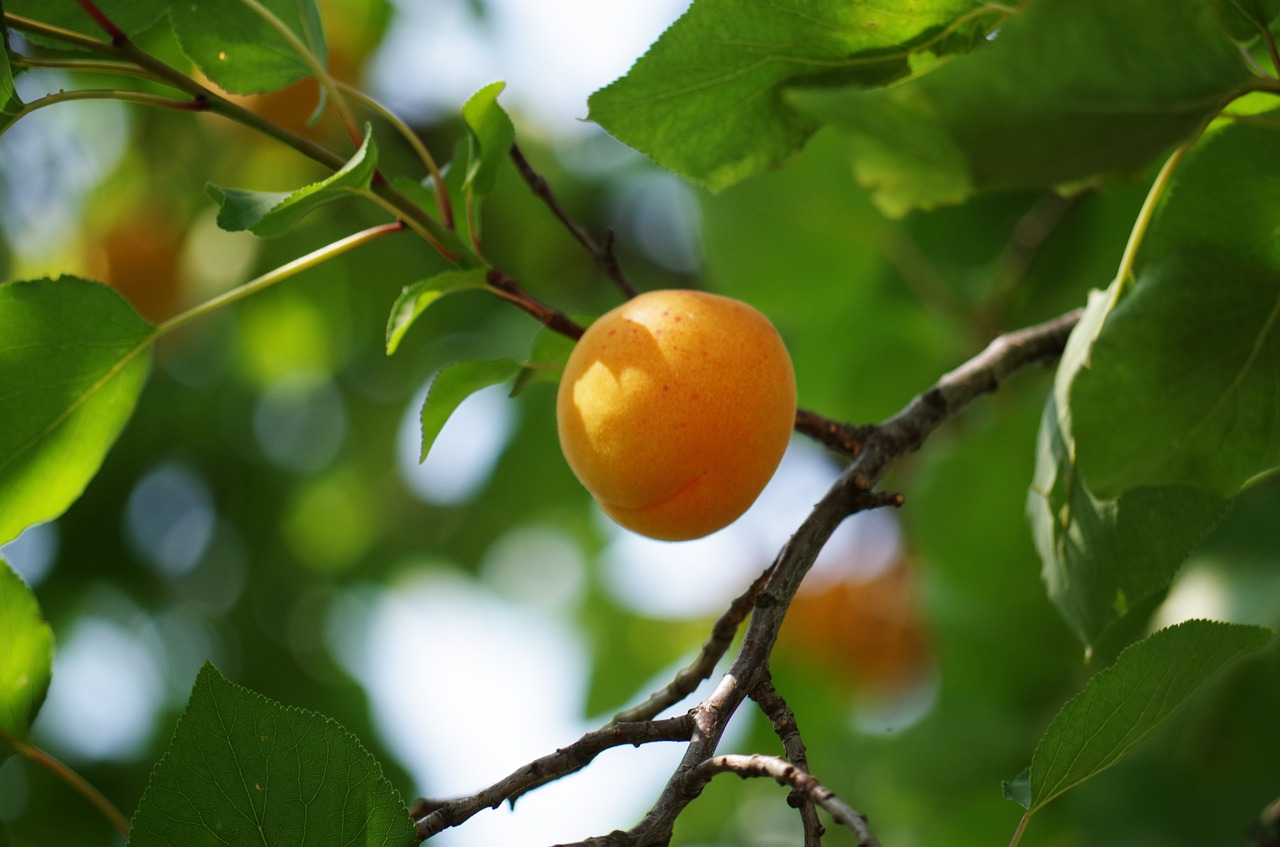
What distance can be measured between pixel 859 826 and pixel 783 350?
46 cm

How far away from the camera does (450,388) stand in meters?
1.07

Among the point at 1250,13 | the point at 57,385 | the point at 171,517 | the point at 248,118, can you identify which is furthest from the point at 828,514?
the point at 171,517

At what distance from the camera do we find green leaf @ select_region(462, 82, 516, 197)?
3.36ft

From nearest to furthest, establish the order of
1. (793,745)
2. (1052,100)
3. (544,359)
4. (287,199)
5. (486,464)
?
1. (1052,100)
2. (793,745)
3. (287,199)
4. (544,359)
5. (486,464)

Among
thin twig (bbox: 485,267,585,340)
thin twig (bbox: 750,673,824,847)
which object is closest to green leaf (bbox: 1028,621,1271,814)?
thin twig (bbox: 750,673,824,847)

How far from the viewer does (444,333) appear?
2.80 m

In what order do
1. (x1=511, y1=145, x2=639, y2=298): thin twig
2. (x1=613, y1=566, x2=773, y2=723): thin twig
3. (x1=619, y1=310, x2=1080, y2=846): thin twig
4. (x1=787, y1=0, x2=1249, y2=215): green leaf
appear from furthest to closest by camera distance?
(x1=511, y1=145, x2=639, y2=298): thin twig → (x1=613, y1=566, x2=773, y2=723): thin twig → (x1=619, y1=310, x2=1080, y2=846): thin twig → (x1=787, y1=0, x2=1249, y2=215): green leaf

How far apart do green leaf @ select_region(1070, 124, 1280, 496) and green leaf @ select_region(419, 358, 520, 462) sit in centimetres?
52

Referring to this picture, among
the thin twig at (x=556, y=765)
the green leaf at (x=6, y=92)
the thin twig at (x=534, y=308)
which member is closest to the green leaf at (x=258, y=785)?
the thin twig at (x=556, y=765)

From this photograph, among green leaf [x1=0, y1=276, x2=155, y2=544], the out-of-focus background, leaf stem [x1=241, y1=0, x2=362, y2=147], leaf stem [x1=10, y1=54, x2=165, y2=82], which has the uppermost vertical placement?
leaf stem [x1=10, y1=54, x2=165, y2=82]

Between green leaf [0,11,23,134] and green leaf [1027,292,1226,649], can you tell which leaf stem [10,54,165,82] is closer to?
green leaf [0,11,23,134]

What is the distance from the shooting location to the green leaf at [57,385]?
1.08m

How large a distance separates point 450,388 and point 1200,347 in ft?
2.08

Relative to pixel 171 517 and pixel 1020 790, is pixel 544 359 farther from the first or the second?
pixel 171 517
